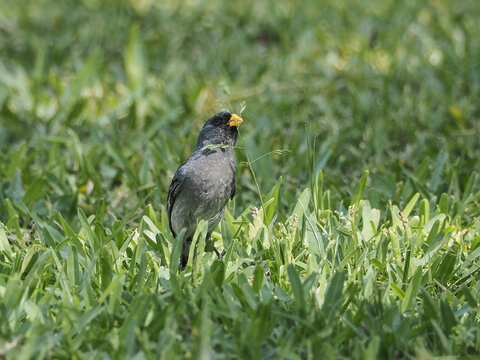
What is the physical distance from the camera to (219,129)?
353cm

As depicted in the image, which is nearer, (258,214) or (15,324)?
(15,324)

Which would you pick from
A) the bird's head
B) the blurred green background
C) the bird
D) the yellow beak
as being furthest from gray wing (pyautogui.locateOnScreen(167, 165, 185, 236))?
the blurred green background

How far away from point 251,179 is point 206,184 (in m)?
1.05

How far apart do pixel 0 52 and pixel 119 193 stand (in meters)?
2.56

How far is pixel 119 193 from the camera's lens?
4273 mm

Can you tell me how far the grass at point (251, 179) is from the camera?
254 cm

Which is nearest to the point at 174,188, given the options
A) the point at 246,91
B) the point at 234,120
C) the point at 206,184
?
the point at 206,184

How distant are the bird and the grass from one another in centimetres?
11

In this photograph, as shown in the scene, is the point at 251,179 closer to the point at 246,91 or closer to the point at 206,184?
the point at 206,184

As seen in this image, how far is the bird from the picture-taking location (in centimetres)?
335

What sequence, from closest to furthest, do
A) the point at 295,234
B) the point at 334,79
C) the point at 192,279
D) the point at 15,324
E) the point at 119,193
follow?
the point at 15,324
the point at 192,279
the point at 295,234
the point at 119,193
the point at 334,79

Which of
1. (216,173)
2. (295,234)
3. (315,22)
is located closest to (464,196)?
→ (295,234)

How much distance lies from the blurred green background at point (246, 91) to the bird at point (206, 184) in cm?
43

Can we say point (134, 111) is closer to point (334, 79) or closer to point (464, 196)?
point (334, 79)
